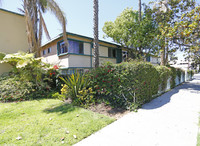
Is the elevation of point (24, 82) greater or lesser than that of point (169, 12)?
lesser

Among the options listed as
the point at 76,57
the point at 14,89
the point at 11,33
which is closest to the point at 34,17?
the point at 11,33

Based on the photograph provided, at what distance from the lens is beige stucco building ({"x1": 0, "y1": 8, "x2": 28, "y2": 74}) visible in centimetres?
784

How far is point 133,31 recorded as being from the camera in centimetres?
1188

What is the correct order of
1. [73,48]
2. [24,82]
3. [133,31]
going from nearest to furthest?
[24,82] < [73,48] < [133,31]

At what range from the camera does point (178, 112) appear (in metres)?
4.02

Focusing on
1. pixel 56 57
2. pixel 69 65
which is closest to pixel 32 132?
pixel 69 65

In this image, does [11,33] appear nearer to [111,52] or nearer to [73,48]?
[73,48]

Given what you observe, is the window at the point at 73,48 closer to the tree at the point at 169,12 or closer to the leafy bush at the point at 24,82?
the leafy bush at the point at 24,82

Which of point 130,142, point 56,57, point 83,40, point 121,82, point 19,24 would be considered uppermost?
point 19,24

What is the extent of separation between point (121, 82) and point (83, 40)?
279 inches

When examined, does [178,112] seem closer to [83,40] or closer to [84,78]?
[84,78]

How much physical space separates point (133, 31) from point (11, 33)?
1132 centimetres

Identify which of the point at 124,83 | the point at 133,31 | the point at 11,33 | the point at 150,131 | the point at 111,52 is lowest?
the point at 150,131

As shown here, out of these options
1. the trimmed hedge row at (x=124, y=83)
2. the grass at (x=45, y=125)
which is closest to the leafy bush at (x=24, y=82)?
the grass at (x=45, y=125)
